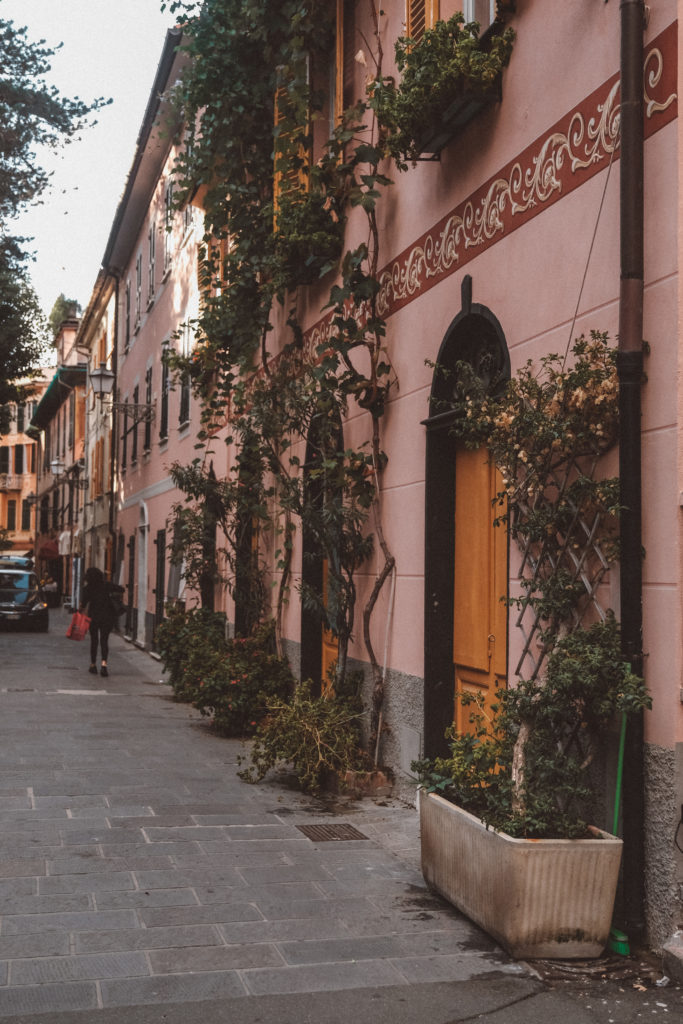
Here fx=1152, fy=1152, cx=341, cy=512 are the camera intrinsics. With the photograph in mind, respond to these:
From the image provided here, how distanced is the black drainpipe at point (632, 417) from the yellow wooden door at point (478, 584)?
5.65ft

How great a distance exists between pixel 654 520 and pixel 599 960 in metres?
1.88

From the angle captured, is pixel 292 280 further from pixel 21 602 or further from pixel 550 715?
pixel 21 602

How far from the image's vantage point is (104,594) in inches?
665

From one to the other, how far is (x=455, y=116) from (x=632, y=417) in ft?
9.97

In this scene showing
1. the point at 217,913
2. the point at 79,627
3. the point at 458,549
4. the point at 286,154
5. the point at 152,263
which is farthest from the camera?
the point at 152,263

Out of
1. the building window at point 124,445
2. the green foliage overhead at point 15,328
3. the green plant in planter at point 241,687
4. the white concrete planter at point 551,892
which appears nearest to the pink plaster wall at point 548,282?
the white concrete planter at point 551,892

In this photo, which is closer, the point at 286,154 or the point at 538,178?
the point at 538,178

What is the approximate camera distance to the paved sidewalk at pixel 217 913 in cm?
431

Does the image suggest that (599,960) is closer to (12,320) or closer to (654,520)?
(654,520)

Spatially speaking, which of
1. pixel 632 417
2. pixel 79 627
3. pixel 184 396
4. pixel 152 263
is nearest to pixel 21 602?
pixel 152 263

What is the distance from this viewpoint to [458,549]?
25.5 ft

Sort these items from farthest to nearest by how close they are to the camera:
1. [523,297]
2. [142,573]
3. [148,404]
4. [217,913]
→ [142,573] → [148,404] → [523,297] → [217,913]

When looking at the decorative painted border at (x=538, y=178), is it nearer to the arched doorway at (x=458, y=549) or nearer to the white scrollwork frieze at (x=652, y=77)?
the white scrollwork frieze at (x=652, y=77)

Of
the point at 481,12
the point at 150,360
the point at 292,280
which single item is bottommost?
the point at 292,280
